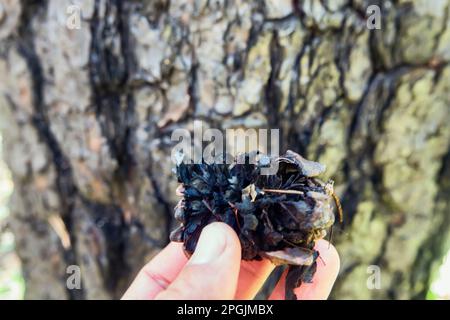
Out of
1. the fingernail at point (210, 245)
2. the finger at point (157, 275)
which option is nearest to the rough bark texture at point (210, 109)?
the finger at point (157, 275)

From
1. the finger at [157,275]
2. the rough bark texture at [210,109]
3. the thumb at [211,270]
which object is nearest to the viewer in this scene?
the thumb at [211,270]

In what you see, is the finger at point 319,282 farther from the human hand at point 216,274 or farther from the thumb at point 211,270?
the thumb at point 211,270

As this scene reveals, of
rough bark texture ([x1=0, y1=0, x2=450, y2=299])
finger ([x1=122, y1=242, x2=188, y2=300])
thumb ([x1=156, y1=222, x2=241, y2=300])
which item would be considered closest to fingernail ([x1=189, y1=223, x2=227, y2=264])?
thumb ([x1=156, y1=222, x2=241, y2=300])

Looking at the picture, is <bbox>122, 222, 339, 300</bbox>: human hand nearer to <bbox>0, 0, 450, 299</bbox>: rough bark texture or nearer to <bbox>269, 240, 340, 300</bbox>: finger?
<bbox>269, 240, 340, 300</bbox>: finger

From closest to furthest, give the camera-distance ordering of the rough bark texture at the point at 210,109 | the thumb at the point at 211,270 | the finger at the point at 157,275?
the thumb at the point at 211,270 → the finger at the point at 157,275 → the rough bark texture at the point at 210,109

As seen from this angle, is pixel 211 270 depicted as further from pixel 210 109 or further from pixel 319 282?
pixel 210 109

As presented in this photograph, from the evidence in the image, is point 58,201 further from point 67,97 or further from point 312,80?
point 312,80
